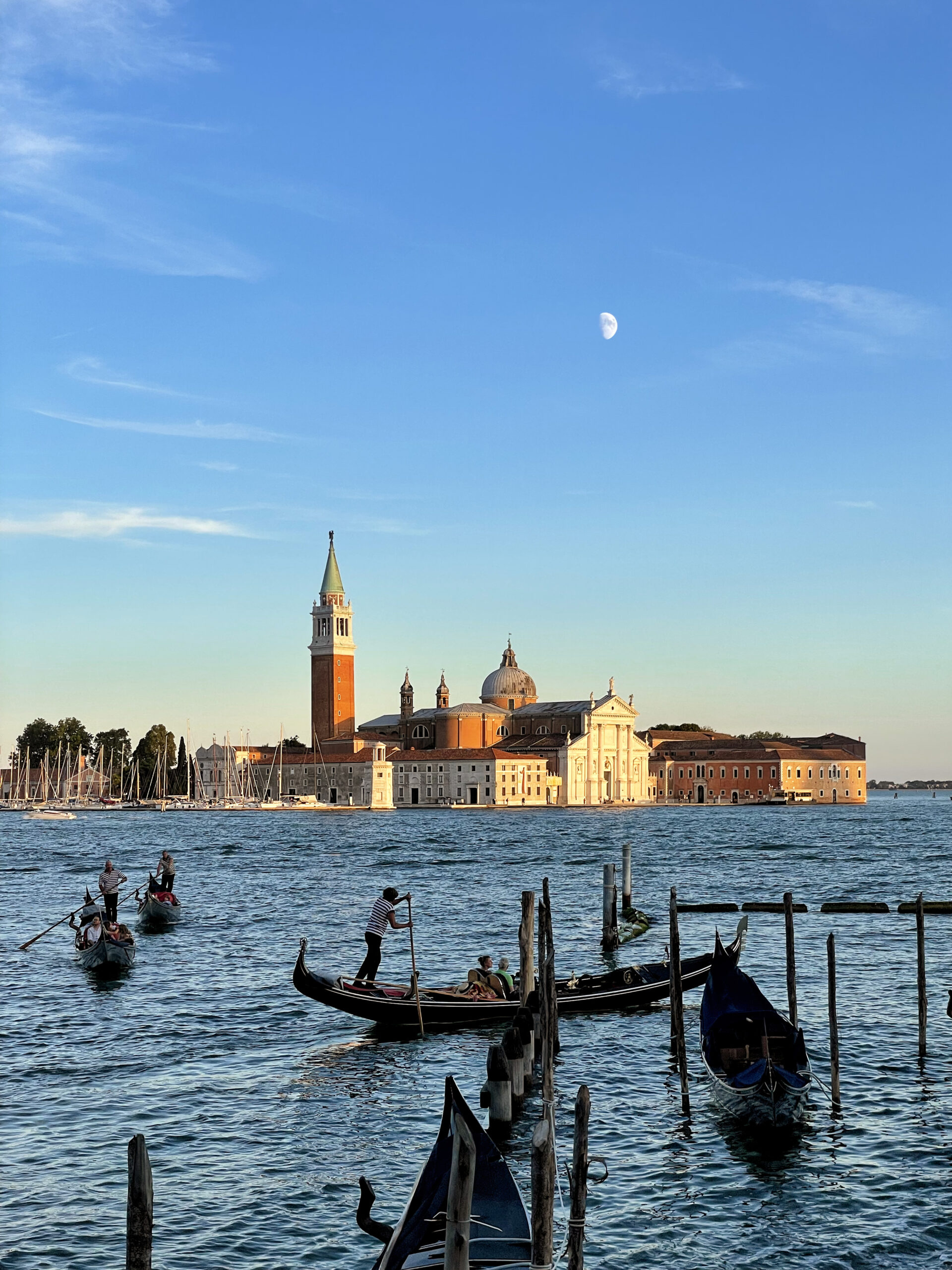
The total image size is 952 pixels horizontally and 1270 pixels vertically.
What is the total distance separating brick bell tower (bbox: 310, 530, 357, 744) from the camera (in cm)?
11781

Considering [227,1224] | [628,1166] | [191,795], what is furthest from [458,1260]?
[191,795]

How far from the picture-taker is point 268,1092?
12062 millimetres

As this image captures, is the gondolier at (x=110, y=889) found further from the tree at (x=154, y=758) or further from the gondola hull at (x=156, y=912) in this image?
the tree at (x=154, y=758)

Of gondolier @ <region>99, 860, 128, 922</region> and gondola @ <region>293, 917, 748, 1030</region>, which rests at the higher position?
gondolier @ <region>99, 860, 128, 922</region>

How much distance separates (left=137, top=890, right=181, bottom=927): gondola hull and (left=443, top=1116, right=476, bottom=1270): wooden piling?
66.5 feet

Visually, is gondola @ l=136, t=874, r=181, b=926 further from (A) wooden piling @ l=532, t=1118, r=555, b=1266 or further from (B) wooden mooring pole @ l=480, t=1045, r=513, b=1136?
(A) wooden piling @ l=532, t=1118, r=555, b=1266

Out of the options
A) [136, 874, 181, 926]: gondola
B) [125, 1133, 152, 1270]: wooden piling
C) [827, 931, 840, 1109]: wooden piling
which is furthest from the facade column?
[125, 1133, 152, 1270]: wooden piling

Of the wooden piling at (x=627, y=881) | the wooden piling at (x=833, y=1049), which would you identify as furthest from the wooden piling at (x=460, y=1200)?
the wooden piling at (x=627, y=881)

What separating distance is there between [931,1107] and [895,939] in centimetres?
1112

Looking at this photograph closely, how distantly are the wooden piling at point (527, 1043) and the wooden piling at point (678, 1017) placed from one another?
1253 millimetres

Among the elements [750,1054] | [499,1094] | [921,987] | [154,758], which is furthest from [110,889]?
[154,758]

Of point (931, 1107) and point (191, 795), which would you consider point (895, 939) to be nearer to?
point (931, 1107)

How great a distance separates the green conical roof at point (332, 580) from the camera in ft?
400

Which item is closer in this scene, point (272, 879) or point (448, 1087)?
point (448, 1087)
